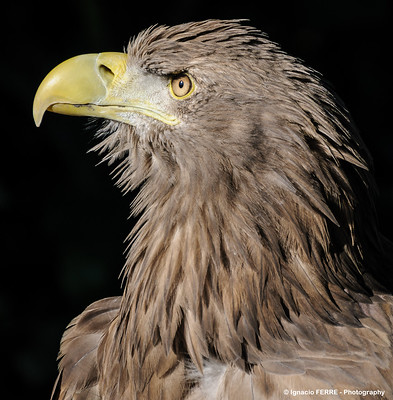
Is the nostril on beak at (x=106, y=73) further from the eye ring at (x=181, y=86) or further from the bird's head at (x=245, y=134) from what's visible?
the eye ring at (x=181, y=86)

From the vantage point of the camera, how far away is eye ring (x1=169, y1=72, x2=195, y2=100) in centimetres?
206

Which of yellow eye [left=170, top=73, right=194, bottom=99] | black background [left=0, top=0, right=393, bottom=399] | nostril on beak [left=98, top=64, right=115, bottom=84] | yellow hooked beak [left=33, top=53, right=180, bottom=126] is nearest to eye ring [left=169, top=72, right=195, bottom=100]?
yellow eye [left=170, top=73, right=194, bottom=99]

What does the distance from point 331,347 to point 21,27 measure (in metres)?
3.17

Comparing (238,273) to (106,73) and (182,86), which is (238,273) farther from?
(106,73)

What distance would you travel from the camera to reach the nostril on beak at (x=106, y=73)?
222 centimetres

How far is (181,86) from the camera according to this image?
6.81 feet

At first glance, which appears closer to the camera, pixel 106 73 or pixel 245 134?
pixel 245 134

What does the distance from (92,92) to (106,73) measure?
0.31 ft

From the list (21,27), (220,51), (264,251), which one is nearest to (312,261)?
(264,251)

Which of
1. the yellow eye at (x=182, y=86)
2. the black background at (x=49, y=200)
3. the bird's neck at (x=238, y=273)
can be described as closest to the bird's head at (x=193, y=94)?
the yellow eye at (x=182, y=86)

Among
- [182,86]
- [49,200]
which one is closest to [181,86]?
[182,86]

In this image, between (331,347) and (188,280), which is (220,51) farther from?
(331,347)

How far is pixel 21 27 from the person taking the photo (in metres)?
4.24

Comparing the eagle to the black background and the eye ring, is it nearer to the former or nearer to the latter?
the eye ring
